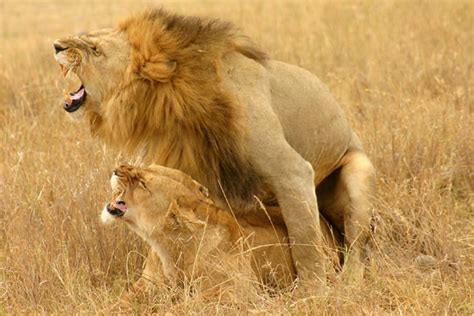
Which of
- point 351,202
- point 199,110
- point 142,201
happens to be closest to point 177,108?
point 199,110

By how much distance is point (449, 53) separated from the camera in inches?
310

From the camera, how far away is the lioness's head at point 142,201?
3.88 metres

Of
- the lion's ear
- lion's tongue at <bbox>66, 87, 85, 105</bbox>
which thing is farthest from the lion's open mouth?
the lion's ear

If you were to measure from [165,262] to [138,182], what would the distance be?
13.6 inches

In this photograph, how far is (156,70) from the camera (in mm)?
4004

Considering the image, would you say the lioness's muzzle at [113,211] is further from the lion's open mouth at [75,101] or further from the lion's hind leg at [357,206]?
the lion's hind leg at [357,206]

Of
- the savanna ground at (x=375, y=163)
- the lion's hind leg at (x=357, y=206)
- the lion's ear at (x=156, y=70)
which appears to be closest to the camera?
the savanna ground at (x=375, y=163)

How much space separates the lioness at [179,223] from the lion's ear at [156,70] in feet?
1.21

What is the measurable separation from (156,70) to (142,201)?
55 centimetres

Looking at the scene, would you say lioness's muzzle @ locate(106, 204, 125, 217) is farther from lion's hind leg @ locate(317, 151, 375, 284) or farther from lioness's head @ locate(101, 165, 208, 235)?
lion's hind leg @ locate(317, 151, 375, 284)

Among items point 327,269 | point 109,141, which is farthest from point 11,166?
point 327,269

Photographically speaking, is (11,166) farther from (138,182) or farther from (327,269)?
(327,269)

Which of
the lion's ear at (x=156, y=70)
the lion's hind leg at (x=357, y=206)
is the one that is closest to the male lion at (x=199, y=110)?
the lion's ear at (x=156, y=70)

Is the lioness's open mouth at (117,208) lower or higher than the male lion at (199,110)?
lower
